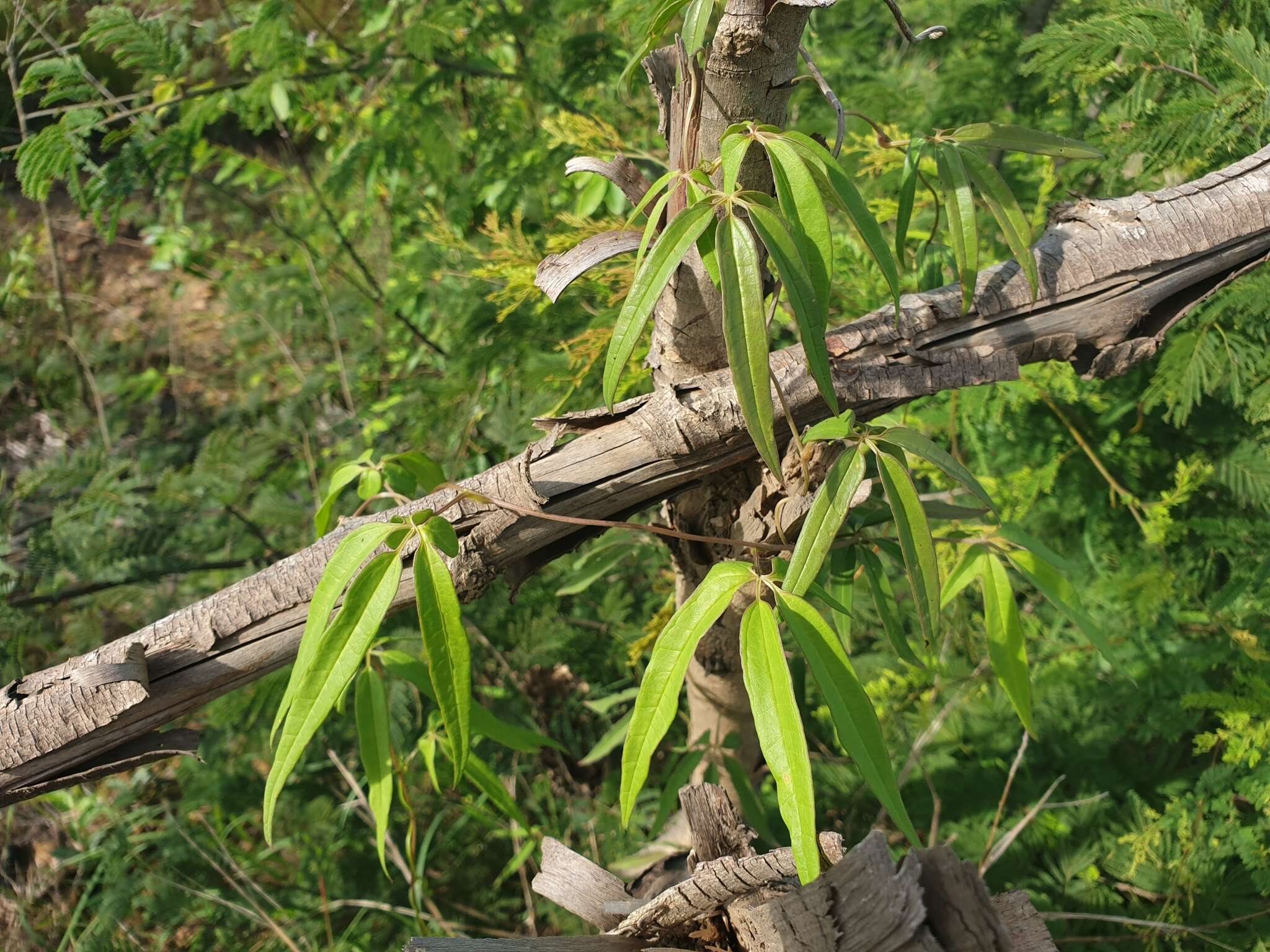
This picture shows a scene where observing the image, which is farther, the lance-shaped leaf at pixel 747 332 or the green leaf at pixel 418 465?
the green leaf at pixel 418 465

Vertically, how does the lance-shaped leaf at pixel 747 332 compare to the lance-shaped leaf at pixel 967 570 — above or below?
above

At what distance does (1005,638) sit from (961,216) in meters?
0.42

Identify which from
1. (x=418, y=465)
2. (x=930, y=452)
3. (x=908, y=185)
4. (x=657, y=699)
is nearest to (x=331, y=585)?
(x=657, y=699)

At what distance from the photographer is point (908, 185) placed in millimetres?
818

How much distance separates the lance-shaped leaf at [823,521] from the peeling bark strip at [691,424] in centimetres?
11

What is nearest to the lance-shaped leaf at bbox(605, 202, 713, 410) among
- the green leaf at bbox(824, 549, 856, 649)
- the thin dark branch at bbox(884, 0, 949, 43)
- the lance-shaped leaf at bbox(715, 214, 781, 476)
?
the lance-shaped leaf at bbox(715, 214, 781, 476)

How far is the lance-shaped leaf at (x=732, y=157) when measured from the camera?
614mm

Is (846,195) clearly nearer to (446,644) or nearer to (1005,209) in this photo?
(1005,209)

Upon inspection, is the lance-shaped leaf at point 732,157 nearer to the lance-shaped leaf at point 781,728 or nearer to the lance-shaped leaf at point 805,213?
the lance-shaped leaf at point 805,213

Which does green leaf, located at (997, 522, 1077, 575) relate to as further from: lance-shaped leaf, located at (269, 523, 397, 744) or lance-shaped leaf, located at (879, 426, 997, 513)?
lance-shaped leaf, located at (269, 523, 397, 744)

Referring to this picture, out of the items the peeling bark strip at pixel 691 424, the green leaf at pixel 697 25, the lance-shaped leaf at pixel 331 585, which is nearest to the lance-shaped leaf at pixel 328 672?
the lance-shaped leaf at pixel 331 585

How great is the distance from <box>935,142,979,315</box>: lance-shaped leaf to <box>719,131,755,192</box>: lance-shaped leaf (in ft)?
0.80

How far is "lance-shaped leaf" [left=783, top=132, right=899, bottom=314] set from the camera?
650 mm

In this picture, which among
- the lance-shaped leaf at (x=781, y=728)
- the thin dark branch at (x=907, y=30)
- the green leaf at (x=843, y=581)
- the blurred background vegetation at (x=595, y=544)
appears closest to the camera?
the lance-shaped leaf at (x=781, y=728)
